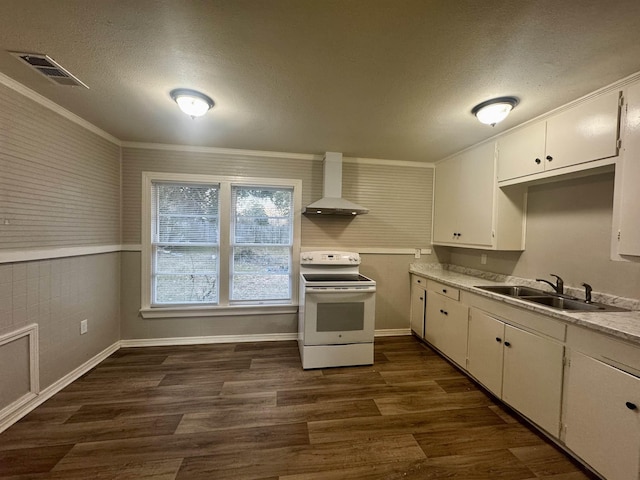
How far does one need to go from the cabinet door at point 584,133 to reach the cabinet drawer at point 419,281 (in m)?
1.74

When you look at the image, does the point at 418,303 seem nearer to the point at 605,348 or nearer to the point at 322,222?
the point at 322,222

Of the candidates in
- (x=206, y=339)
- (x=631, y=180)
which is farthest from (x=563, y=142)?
(x=206, y=339)

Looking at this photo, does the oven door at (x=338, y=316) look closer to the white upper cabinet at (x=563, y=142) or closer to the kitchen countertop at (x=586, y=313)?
the kitchen countertop at (x=586, y=313)

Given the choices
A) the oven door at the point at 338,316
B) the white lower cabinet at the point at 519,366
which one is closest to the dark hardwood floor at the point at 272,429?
the white lower cabinet at the point at 519,366

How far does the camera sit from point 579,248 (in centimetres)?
214

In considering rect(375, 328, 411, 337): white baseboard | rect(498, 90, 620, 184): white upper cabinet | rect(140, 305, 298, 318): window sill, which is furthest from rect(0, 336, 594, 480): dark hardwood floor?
rect(498, 90, 620, 184): white upper cabinet

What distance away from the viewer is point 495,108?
75.4 inches

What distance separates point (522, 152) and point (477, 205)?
0.66 meters

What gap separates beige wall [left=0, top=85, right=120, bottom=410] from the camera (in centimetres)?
182

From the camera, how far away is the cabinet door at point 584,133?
1.65m

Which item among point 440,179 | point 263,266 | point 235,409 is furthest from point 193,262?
point 440,179

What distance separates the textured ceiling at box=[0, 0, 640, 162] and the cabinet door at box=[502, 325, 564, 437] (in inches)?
69.1

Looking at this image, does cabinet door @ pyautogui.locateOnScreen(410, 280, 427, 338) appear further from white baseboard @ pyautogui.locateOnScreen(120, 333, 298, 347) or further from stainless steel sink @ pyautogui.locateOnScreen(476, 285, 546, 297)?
white baseboard @ pyautogui.locateOnScreen(120, 333, 298, 347)

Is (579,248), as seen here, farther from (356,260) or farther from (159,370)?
(159,370)
